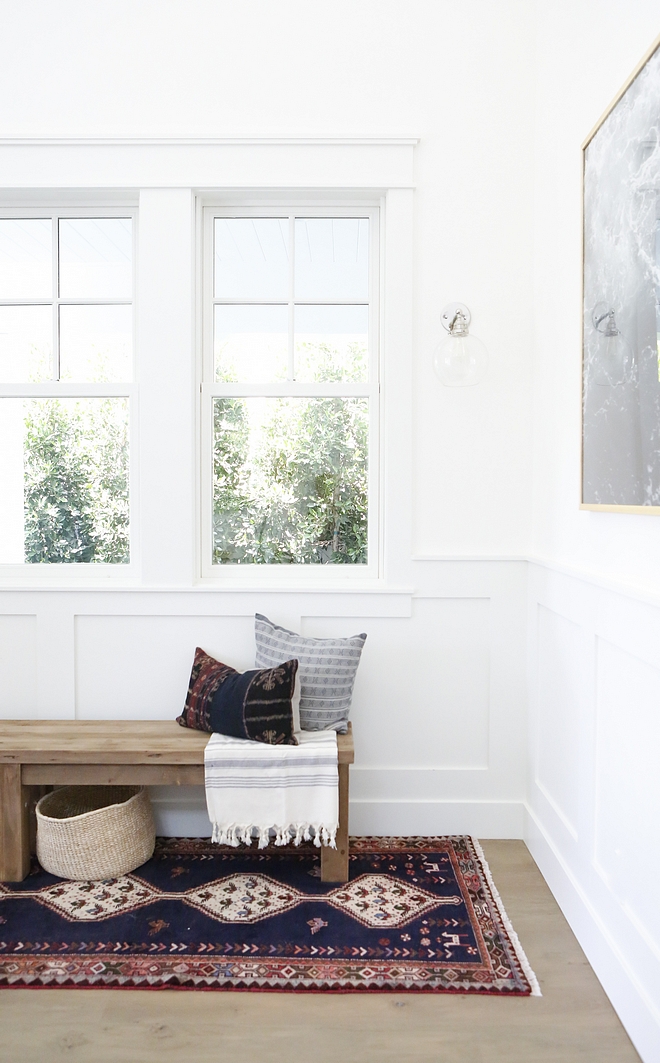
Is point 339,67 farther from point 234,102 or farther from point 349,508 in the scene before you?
point 349,508

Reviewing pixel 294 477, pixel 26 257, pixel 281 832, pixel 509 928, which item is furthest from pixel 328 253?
pixel 509 928

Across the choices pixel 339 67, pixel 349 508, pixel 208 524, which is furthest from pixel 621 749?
pixel 339 67

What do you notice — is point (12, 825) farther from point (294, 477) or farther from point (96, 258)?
point (96, 258)

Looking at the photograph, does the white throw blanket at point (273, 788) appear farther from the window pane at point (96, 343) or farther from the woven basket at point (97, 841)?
the window pane at point (96, 343)

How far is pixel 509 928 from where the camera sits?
6.98 ft

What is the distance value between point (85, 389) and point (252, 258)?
813mm

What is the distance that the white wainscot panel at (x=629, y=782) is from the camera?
165cm

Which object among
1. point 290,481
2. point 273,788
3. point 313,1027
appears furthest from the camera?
point 290,481

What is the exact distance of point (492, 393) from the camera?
268 cm

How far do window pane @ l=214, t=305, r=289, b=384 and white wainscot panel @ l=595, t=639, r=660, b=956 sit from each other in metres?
1.57

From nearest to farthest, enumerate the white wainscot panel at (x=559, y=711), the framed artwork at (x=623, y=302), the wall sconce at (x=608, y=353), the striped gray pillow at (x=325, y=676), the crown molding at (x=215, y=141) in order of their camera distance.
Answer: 1. the framed artwork at (x=623, y=302)
2. the wall sconce at (x=608, y=353)
3. the white wainscot panel at (x=559, y=711)
4. the striped gray pillow at (x=325, y=676)
5. the crown molding at (x=215, y=141)

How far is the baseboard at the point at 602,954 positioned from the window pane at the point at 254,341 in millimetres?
1922

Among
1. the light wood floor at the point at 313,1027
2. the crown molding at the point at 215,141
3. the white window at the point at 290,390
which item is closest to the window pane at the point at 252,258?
the white window at the point at 290,390

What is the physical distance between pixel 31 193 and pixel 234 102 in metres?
0.83
